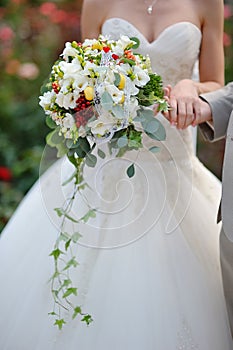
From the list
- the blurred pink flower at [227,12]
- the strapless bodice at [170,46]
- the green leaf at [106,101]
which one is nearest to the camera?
the green leaf at [106,101]

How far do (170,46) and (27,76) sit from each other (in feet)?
9.55

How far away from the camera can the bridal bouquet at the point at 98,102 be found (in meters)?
1.93

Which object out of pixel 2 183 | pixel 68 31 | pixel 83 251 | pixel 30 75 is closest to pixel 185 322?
pixel 83 251

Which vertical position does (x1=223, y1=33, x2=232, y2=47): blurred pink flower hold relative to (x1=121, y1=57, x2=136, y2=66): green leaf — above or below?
above

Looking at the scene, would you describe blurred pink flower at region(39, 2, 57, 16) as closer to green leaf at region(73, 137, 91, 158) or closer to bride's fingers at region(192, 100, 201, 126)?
bride's fingers at region(192, 100, 201, 126)

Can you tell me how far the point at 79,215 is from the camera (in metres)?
2.17

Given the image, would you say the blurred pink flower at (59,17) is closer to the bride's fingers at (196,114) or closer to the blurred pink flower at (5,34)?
the blurred pink flower at (5,34)

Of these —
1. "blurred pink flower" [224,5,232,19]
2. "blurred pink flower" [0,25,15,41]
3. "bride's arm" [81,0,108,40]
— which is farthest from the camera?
"blurred pink flower" [0,25,15,41]

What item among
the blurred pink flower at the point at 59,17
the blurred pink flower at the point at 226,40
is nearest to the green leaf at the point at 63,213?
the blurred pink flower at the point at 226,40

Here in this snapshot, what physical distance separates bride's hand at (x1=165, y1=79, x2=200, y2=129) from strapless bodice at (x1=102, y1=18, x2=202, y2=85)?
0.22 meters

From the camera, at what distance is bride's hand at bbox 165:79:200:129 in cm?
220

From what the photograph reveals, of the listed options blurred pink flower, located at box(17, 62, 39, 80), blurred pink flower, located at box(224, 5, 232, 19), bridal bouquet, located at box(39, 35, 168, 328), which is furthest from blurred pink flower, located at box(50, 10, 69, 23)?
bridal bouquet, located at box(39, 35, 168, 328)

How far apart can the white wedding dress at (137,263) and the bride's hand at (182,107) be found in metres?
0.10

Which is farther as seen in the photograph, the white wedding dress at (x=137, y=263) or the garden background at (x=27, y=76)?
the garden background at (x=27, y=76)
